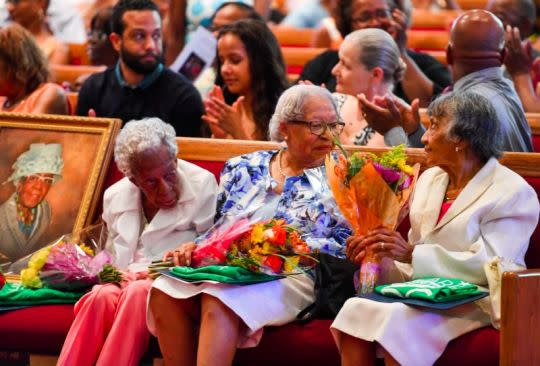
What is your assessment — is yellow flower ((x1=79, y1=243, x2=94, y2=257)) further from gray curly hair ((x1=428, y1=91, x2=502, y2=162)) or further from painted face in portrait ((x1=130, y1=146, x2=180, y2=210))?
gray curly hair ((x1=428, y1=91, x2=502, y2=162))

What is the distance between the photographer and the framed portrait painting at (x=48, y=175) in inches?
222

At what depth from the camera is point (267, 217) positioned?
16.4 ft

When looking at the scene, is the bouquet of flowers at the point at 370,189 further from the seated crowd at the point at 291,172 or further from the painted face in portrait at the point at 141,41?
the painted face in portrait at the point at 141,41

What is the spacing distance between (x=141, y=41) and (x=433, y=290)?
8.79 feet

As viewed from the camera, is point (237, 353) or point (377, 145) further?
point (377, 145)

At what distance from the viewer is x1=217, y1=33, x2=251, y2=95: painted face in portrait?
6.20 m

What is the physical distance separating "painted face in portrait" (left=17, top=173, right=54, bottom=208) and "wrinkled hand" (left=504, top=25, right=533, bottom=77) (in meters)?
→ 2.30

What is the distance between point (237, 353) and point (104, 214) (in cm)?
100

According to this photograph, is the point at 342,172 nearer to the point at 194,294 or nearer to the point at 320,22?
the point at 194,294

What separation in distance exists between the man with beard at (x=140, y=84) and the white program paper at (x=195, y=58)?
31 cm

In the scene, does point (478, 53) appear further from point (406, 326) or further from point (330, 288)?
point (406, 326)

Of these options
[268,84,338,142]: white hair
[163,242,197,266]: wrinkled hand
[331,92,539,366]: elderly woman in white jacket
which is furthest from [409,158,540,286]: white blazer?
[163,242,197,266]: wrinkled hand

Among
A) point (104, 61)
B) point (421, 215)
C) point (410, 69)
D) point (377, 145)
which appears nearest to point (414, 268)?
point (421, 215)

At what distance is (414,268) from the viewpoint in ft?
15.1
